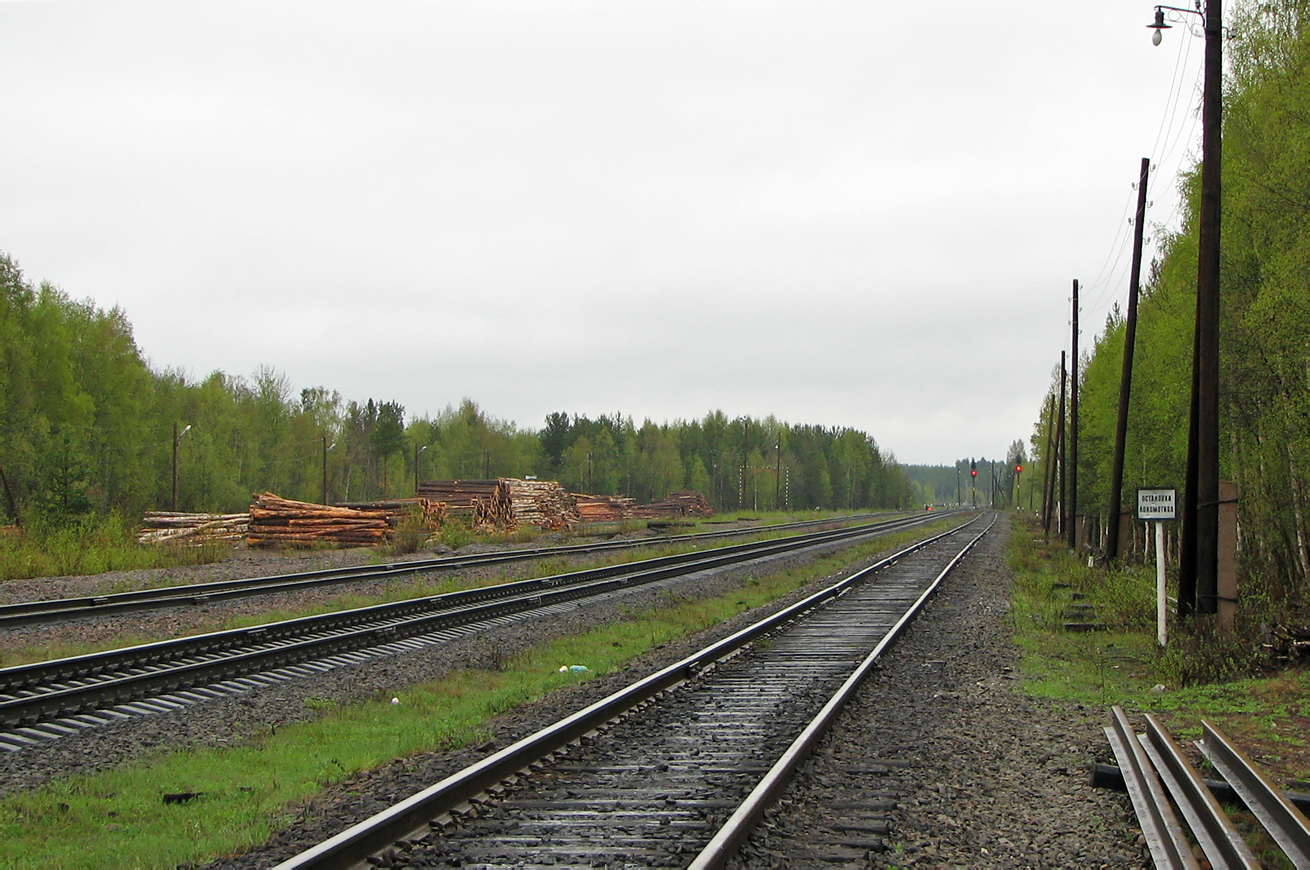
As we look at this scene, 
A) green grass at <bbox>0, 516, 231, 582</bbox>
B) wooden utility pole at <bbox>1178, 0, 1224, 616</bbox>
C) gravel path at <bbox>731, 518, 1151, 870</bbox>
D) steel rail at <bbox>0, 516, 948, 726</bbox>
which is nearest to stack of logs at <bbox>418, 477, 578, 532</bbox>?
green grass at <bbox>0, 516, 231, 582</bbox>

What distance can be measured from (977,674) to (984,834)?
236 inches

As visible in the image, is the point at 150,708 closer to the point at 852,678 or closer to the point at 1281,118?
the point at 852,678

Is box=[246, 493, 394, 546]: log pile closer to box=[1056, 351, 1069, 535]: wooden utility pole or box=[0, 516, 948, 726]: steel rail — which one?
box=[0, 516, 948, 726]: steel rail

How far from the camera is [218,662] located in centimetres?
1094

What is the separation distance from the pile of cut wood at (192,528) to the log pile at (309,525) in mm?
695

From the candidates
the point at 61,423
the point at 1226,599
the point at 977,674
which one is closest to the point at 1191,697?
the point at 977,674

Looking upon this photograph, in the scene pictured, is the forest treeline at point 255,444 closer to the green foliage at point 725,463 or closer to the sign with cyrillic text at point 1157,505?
the green foliage at point 725,463

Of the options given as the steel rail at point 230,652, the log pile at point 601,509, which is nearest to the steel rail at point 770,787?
the steel rail at point 230,652

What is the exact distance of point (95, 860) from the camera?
5352 mm

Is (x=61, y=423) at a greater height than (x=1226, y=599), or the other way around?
(x=61, y=423)

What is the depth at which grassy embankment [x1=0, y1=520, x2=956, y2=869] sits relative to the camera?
18.3 ft

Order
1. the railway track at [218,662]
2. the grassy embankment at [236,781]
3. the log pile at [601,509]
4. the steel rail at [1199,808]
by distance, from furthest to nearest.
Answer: the log pile at [601,509]
the railway track at [218,662]
the grassy embankment at [236,781]
the steel rail at [1199,808]

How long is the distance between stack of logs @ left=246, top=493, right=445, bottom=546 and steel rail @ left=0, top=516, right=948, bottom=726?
52.2ft

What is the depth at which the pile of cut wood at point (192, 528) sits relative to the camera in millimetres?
30750
